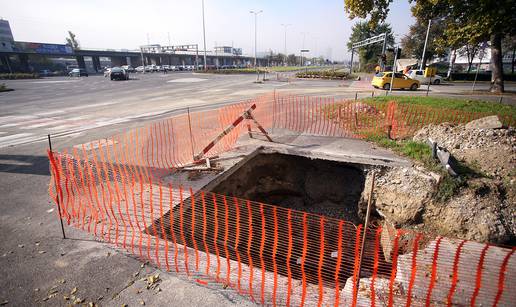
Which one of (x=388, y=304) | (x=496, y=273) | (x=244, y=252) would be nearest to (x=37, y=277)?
(x=244, y=252)

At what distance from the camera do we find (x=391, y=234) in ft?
19.6

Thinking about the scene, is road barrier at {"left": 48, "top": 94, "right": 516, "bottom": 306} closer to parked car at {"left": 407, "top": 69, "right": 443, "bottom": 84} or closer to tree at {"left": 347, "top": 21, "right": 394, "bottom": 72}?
parked car at {"left": 407, "top": 69, "right": 443, "bottom": 84}

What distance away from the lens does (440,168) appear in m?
5.96

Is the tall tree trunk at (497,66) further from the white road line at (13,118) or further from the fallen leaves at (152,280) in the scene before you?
the white road line at (13,118)

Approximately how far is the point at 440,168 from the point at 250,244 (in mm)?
4754

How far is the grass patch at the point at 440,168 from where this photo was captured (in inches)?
218

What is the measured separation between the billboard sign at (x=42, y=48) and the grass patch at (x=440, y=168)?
69.4 metres

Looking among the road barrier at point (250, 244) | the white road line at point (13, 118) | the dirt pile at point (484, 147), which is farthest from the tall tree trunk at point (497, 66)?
the white road line at point (13, 118)

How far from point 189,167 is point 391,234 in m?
5.12

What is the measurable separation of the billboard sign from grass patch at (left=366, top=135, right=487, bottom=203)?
69.4 m

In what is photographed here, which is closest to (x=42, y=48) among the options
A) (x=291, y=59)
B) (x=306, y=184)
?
(x=306, y=184)

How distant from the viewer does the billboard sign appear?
51.3m

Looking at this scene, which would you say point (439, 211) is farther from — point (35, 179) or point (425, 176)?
point (35, 179)

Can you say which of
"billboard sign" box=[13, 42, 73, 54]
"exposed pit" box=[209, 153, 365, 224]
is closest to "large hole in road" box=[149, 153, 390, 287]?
"exposed pit" box=[209, 153, 365, 224]
